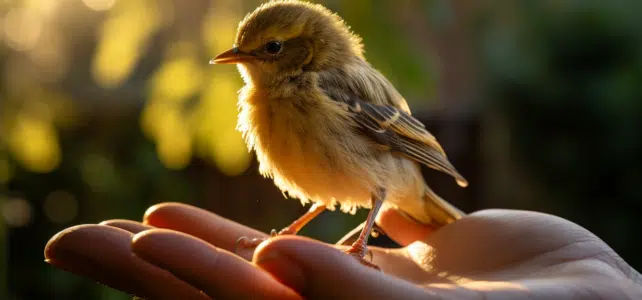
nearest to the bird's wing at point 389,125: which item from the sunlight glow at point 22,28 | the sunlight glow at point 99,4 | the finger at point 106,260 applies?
the sunlight glow at point 99,4

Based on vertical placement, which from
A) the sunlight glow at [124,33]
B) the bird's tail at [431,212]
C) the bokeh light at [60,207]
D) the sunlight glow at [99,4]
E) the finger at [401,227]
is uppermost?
the sunlight glow at [99,4]

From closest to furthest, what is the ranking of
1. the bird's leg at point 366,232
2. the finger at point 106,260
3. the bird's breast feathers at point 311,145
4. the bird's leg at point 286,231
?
the finger at point 106,260 → the bird's breast feathers at point 311,145 → the bird's leg at point 366,232 → the bird's leg at point 286,231

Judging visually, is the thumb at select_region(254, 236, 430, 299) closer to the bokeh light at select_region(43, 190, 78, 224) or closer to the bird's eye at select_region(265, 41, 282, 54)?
the bird's eye at select_region(265, 41, 282, 54)

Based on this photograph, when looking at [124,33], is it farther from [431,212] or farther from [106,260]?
[431,212]

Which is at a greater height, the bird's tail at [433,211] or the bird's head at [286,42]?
the bird's head at [286,42]

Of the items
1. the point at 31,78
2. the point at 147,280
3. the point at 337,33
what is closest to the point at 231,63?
the point at 337,33

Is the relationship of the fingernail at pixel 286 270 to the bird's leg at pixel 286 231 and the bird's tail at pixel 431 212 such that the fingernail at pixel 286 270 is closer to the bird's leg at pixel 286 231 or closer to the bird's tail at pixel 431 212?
the bird's leg at pixel 286 231

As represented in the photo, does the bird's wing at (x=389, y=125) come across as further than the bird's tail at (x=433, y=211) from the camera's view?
No
